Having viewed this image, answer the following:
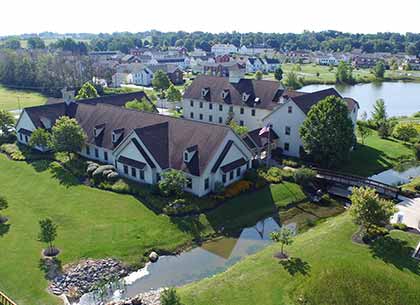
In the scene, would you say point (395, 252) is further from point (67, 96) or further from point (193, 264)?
point (67, 96)

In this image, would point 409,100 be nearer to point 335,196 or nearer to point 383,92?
point 383,92

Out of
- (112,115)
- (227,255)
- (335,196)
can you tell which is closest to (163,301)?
(227,255)

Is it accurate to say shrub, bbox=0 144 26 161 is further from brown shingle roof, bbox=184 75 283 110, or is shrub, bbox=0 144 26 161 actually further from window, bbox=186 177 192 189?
brown shingle roof, bbox=184 75 283 110

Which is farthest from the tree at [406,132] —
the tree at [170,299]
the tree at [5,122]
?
the tree at [5,122]

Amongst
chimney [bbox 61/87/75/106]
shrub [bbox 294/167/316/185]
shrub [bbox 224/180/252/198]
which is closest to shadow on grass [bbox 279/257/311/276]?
shrub [bbox 224/180/252/198]

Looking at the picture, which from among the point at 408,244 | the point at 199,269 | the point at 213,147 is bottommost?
the point at 199,269

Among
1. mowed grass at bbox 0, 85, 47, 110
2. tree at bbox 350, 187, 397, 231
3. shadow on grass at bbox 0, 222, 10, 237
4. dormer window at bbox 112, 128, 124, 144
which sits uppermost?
dormer window at bbox 112, 128, 124, 144

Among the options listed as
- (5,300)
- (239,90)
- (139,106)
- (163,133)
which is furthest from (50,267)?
(239,90)
